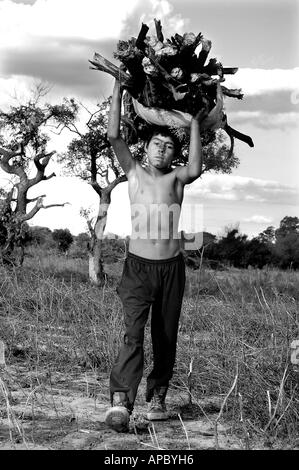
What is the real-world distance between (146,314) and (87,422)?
78 cm

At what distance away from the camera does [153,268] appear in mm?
4273

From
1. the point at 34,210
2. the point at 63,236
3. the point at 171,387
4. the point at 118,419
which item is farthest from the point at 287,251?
the point at 118,419

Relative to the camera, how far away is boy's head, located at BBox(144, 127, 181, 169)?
4465mm

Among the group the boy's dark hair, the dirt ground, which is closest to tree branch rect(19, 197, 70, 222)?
the dirt ground

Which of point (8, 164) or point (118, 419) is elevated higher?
point (8, 164)

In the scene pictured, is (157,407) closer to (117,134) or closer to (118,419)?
(118,419)

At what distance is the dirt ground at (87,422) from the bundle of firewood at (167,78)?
1.92 metres

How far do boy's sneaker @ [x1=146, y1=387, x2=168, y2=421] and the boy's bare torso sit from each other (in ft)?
2.99

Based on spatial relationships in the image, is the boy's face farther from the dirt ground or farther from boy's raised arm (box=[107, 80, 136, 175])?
the dirt ground

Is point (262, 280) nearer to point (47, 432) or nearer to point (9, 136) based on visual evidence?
point (9, 136)

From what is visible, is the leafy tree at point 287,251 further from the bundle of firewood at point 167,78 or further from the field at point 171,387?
the bundle of firewood at point 167,78

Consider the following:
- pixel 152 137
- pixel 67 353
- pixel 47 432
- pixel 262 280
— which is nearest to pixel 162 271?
pixel 152 137

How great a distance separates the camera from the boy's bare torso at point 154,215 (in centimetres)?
435
